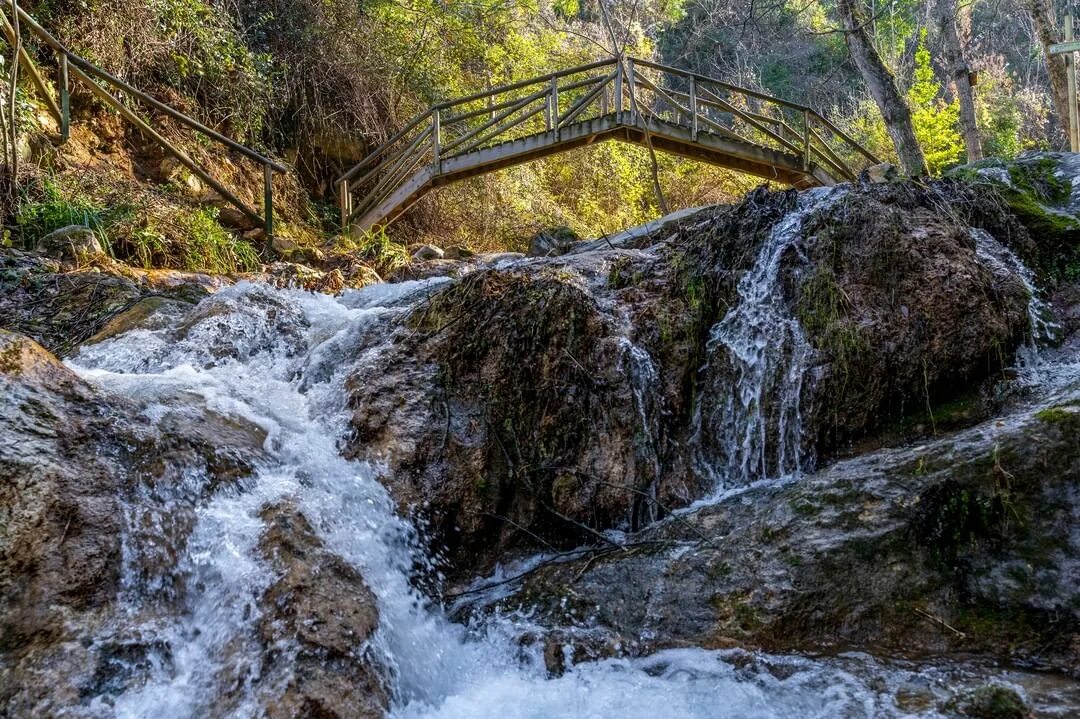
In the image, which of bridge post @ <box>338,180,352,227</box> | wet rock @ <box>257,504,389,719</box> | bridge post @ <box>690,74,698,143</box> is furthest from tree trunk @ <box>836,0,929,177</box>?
wet rock @ <box>257,504,389,719</box>

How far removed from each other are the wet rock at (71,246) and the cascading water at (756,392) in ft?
17.3

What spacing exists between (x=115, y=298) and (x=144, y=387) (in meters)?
2.57

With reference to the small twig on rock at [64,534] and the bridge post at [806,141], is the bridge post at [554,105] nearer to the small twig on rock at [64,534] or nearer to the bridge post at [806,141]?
the bridge post at [806,141]

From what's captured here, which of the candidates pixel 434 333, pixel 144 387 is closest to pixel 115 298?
pixel 144 387

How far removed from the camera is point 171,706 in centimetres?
236

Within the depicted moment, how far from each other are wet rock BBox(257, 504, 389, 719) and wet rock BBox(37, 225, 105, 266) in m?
4.44

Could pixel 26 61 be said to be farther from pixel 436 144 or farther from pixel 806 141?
pixel 806 141

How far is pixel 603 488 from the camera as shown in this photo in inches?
142

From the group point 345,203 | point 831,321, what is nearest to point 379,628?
point 831,321

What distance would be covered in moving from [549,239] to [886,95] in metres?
4.90

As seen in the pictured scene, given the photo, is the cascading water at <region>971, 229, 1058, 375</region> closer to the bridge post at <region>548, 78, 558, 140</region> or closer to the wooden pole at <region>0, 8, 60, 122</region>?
the bridge post at <region>548, 78, 558, 140</region>

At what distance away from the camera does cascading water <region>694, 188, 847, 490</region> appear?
3730 millimetres

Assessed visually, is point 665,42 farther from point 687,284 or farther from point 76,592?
point 76,592

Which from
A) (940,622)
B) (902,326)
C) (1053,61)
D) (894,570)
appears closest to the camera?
(940,622)
